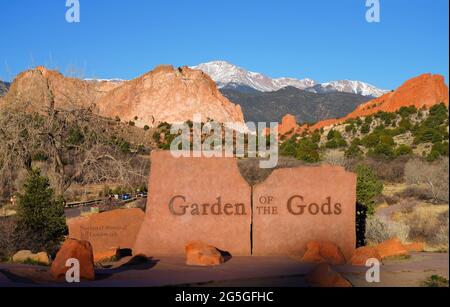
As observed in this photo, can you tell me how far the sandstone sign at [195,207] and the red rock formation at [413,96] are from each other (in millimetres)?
65331

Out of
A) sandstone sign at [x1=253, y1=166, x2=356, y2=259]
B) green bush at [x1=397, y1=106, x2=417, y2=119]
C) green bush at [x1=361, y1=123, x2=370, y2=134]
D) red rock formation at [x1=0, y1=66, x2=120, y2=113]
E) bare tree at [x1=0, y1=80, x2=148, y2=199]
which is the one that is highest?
green bush at [x1=397, y1=106, x2=417, y2=119]

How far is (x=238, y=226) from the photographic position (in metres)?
12.4

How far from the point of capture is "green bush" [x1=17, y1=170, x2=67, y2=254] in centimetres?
1588

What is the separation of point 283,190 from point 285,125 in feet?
242

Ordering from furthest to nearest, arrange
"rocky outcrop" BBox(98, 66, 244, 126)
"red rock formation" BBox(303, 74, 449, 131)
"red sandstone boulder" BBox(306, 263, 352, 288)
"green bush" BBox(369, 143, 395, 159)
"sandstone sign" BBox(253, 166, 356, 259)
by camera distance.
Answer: "rocky outcrop" BBox(98, 66, 244, 126)
"red rock formation" BBox(303, 74, 449, 131)
"green bush" BBox(369, 143, 395, 159)
"sandstone sign" BBox(253, 166, 356, 259)
"red sandstone boulder" BBox(306, 263, 352, 288)

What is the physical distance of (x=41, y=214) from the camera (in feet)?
53.4

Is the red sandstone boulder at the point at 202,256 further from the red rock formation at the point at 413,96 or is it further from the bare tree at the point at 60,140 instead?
the red rock formation at the point at 413,96

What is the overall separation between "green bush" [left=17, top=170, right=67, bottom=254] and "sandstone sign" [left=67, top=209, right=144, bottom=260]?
2034 mm

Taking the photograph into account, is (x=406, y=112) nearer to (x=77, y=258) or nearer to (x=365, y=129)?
(x=365, y=129)

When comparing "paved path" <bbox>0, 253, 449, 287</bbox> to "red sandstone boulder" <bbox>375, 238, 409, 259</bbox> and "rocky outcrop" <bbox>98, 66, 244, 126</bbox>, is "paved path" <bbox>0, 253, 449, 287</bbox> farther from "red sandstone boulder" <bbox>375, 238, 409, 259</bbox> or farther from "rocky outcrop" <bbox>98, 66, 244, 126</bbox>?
"rocky outcrop" <bbox>98, 66, 244, 126</bbox>

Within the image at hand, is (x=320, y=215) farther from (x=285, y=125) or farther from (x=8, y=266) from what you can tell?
(x=285, y=125)

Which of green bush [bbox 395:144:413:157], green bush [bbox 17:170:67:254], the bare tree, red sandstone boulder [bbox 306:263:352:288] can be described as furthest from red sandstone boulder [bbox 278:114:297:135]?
red sandstone boulder [bbox 306:263:352:288]

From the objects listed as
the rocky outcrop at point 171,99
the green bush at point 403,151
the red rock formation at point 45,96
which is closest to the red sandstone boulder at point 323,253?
the red rock formation at point 45,96
